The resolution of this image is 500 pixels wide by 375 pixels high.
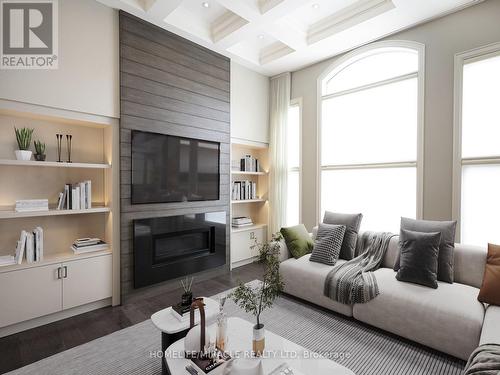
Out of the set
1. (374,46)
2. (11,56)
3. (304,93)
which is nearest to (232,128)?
(304,93)

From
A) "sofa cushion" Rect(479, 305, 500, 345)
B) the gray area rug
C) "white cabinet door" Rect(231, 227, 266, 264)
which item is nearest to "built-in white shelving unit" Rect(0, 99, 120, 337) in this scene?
the gray area rug

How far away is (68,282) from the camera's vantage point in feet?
8.25

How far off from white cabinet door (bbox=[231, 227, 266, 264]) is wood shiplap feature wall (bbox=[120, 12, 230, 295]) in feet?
0.57

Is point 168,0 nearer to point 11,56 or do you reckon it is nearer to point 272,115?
point 11,56

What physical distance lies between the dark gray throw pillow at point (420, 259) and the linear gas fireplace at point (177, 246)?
2.34 metres

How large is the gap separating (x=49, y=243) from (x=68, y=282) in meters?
0.50

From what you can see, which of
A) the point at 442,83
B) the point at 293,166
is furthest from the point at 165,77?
the point at 442,83

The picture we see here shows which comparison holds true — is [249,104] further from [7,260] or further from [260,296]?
[7,260]

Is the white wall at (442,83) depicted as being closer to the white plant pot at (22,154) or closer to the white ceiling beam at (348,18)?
the white ceiling beam at (348,18)

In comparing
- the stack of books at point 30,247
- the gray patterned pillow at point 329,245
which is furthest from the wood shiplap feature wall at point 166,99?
the gray patterned pillow at point 329,245

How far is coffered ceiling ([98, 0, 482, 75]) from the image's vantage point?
2746mm

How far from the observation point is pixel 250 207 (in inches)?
187

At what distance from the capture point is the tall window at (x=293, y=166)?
4.41 meters

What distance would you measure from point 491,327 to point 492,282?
436 millimetres
